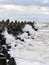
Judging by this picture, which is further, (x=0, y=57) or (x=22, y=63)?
→ (x=22, y=63)

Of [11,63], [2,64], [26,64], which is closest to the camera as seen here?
[2,64]

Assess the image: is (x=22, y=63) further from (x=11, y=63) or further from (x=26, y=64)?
(x=11, y=63)

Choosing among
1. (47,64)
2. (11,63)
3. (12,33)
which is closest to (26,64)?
(47,64)

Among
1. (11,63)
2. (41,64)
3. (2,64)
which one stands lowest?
(41,64)

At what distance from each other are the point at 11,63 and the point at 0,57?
126 inches

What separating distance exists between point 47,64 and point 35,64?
464 millimetres

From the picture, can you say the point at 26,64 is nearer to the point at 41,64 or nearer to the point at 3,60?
the point at 41,64

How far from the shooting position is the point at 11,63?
6.21 meters

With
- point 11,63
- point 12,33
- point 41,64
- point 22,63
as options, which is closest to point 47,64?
point 41,64

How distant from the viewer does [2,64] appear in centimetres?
292

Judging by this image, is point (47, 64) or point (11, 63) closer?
point (11, 63)

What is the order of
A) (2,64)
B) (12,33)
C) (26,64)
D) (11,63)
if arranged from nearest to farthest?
(2,64), (11,63), (26,64), (12,33)

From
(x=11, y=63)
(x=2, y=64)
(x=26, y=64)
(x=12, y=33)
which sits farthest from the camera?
(x=12, y=33)

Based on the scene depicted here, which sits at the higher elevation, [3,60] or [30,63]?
[3,60]
